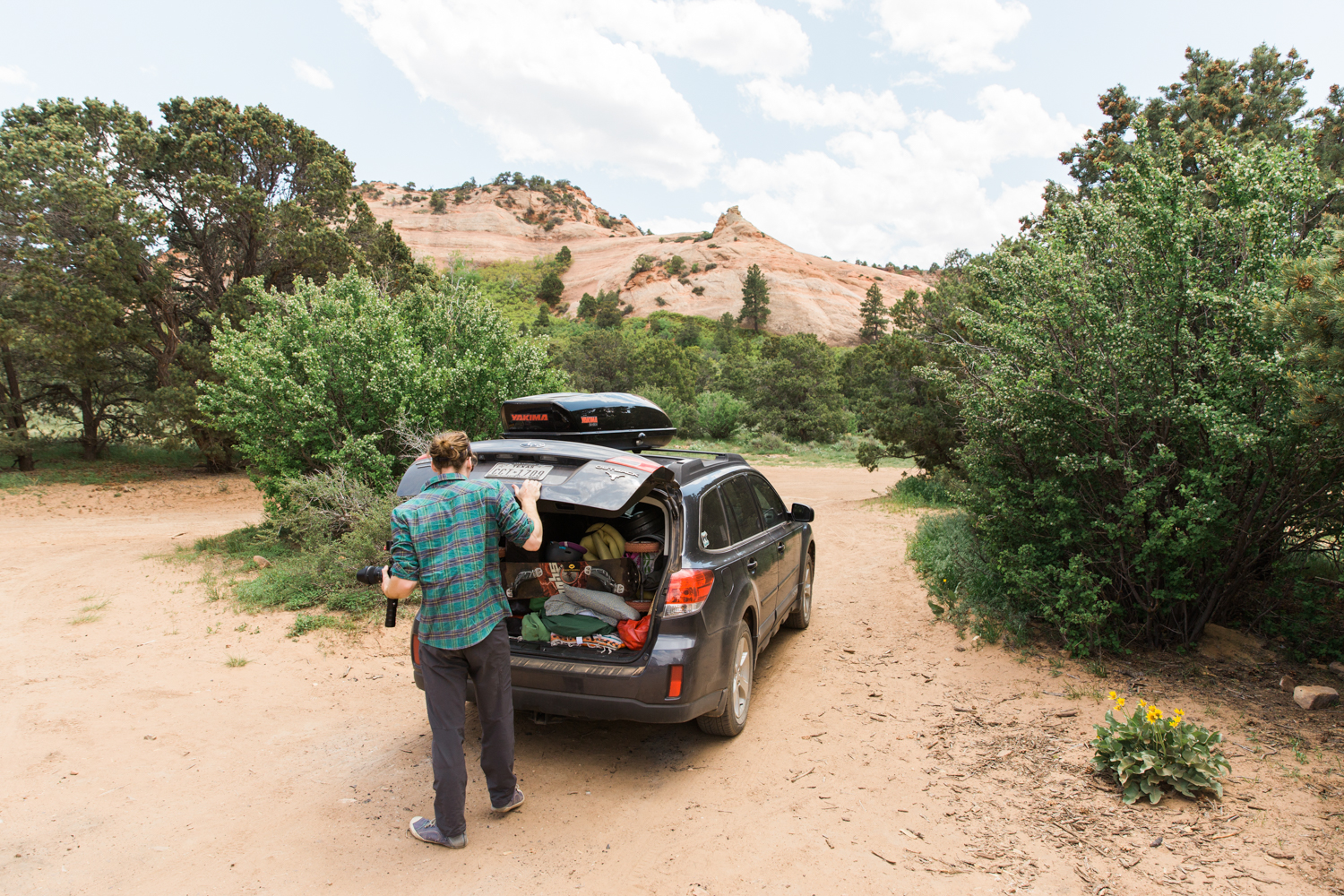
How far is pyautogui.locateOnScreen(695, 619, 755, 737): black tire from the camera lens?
4480mm

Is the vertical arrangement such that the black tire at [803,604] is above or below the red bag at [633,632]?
below

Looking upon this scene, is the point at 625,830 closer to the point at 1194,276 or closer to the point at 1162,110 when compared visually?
the point at 1194,276

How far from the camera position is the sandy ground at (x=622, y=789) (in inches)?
128

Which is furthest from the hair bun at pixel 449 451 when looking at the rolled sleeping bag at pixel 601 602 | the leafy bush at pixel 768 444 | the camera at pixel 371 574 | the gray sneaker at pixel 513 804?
the leafy bush at pixel 768 444

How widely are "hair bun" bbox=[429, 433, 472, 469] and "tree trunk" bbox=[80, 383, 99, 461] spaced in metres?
23.3

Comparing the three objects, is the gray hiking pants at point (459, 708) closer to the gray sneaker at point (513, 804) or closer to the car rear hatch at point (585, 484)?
the gray sneaker at point (513, 804)

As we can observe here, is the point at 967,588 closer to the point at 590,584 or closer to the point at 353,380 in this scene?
the point at 590,584

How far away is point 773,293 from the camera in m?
71.9

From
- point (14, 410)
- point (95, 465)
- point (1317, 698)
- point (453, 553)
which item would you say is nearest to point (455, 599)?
point (453, 553)

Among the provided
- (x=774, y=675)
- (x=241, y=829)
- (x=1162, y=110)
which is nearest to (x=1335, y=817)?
(x=774, y=675)

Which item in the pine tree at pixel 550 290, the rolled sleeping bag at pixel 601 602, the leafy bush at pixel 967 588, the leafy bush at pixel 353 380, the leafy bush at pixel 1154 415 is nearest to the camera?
the rolled sleeping bag at pixel 601 602

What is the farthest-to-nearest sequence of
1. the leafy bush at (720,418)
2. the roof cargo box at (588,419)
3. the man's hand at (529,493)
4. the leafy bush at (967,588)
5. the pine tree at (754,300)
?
1. the pine tree at (754,300)
2. the leafy bush at (720,418)
3. the leafy bush at (967,588)
4. the roof cargo box at (588,419)
5. the man's hand at (529,493)

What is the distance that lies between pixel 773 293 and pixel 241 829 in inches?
2815

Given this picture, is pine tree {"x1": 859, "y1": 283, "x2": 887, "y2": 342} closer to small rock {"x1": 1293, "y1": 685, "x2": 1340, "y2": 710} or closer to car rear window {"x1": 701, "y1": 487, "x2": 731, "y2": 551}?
small rock {"x1": 1293, "y1": 685, "x2": 1340, "y2": 710}
